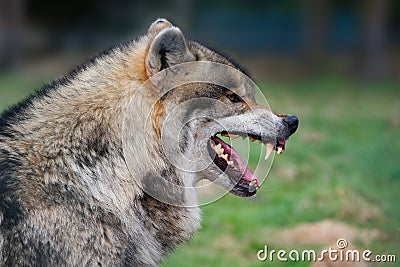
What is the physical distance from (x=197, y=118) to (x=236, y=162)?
1.34 feet

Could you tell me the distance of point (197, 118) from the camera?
4219 mm

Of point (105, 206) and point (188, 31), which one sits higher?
point (188, 31)

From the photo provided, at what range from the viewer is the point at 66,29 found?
22.6m

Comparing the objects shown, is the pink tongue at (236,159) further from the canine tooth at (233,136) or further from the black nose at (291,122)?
the black nose at (291,122)

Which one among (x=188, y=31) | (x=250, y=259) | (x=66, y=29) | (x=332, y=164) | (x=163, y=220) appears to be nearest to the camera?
(x=163, y=220)

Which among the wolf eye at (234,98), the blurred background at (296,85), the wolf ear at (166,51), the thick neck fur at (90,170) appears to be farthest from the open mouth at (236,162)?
the blurred background at (296,85)

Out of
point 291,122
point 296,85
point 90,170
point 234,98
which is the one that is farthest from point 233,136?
point 296,85

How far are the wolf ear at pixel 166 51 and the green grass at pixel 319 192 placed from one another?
162 cm

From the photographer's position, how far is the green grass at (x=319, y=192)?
6.45 meters

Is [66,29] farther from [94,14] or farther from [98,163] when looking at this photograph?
[98,163]

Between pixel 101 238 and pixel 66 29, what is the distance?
63.6ft

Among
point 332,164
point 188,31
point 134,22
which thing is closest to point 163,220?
point 332,164

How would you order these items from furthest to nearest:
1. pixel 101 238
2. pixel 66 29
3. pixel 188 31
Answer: pixel 66 29 < pixel 188 31 < pixel 101 238

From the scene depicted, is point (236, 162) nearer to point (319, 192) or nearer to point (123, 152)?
point (123, 152)
